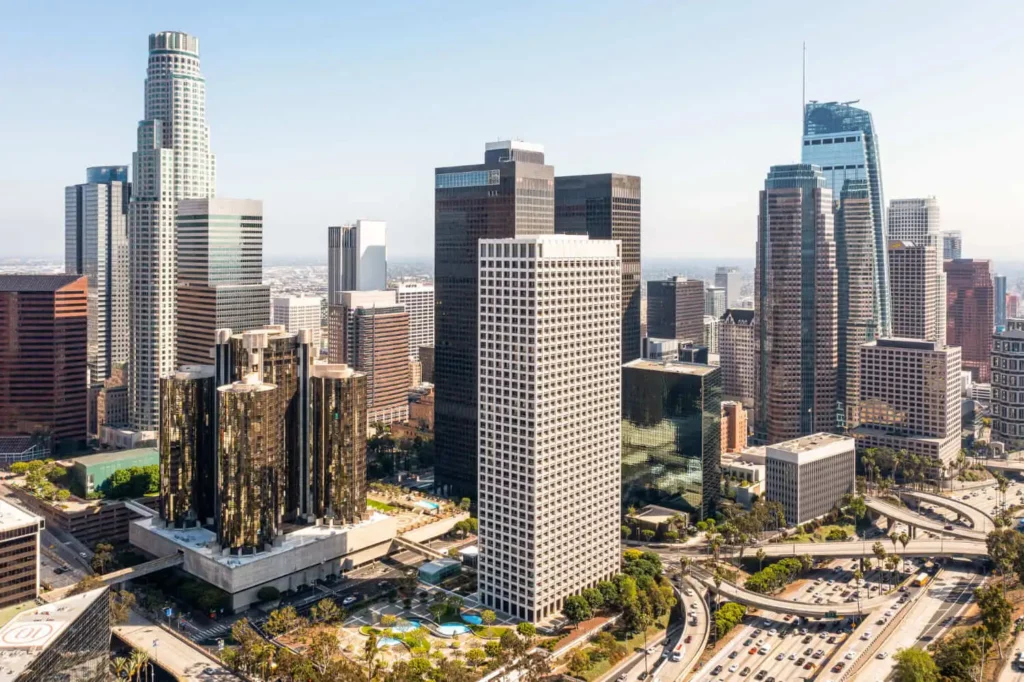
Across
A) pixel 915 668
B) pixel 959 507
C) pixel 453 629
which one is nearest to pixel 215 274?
pixel 453 629

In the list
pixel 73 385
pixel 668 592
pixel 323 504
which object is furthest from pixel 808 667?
pixel 73 385

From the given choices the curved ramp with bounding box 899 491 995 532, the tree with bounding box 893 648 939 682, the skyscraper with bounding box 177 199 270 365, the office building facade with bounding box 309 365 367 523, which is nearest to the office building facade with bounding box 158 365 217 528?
the office building facade with bounding box 309 365 367 523

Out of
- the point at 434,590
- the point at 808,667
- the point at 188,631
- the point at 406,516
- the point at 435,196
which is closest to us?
the point at 808,667

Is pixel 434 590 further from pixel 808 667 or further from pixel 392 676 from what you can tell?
pixel 808 667

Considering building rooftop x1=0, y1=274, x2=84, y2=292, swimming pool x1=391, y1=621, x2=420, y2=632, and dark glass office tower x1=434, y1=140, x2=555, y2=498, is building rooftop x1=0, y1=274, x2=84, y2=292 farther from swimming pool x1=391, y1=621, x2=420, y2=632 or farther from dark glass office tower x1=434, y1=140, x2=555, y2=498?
swimming pool x1=391, y1=621, x2=420, y2=632

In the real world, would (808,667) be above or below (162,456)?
below

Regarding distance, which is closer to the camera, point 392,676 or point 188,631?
point 392,676

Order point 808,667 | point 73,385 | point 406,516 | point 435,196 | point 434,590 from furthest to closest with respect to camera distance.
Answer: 1. point 73,385
2. point 435,196
3. point 406,516
4. point 434,590
5. point 808,667
